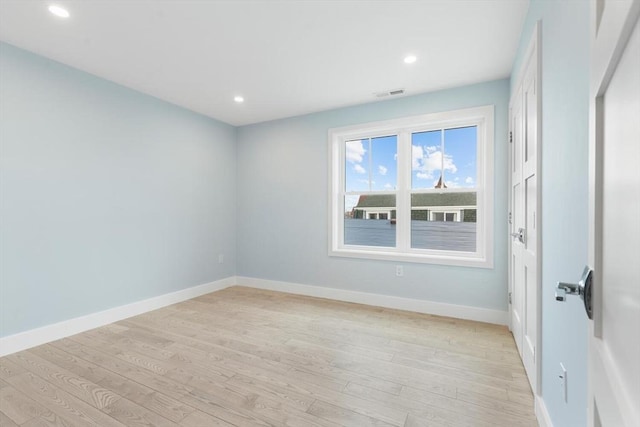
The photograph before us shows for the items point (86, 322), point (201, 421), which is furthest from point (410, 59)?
point (86, 322)

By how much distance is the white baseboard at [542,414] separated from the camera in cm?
148

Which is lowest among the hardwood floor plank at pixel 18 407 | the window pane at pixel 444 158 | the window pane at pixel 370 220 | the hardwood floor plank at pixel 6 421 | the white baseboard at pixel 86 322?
the hardwood floor plank at pixel 6 421

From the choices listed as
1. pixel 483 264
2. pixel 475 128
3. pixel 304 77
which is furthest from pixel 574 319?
pixel 304 77

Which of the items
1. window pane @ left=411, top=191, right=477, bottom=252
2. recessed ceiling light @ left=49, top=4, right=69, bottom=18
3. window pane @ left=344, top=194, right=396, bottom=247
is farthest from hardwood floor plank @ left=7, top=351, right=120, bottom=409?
window pane @ left=411, top=191, right=477, bottom=252

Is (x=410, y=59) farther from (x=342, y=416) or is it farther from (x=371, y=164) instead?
(x=342, y=416)

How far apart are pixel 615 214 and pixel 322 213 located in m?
3.56

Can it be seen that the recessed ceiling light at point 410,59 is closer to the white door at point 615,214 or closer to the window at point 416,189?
the window at point 416,189

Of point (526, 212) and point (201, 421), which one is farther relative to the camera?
point (526, 212)

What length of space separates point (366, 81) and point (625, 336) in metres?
3.07

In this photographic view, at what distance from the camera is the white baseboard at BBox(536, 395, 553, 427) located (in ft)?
4.87

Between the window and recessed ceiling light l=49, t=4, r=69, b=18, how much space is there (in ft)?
8.95

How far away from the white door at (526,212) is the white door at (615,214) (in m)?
1.27

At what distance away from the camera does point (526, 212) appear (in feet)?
7.03

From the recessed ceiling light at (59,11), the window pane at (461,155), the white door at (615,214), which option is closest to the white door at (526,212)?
the window pane at (461,155)
